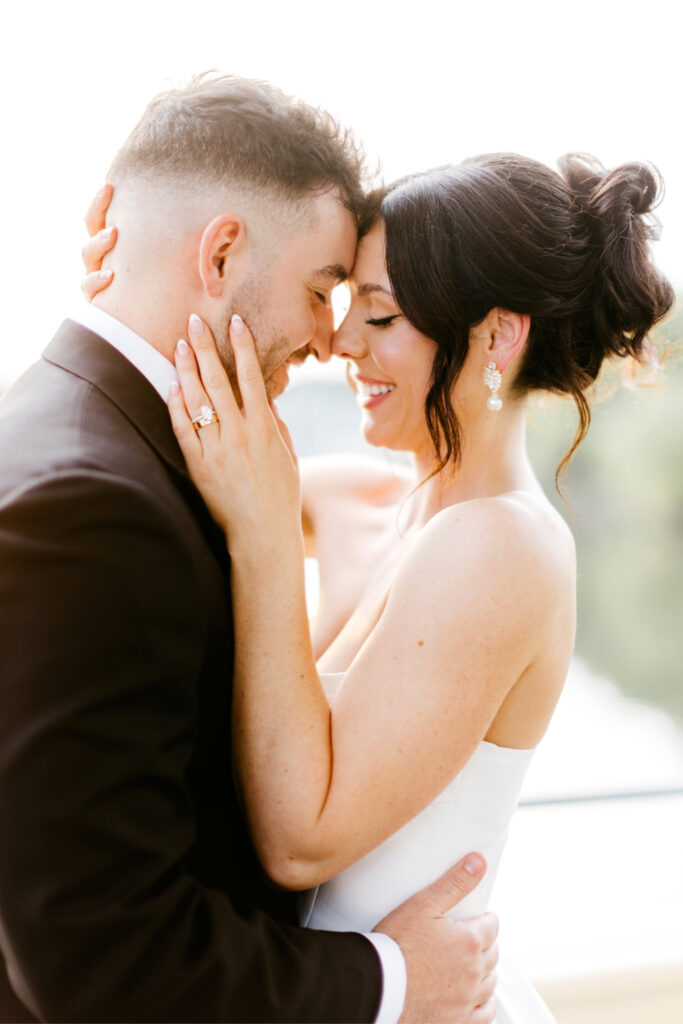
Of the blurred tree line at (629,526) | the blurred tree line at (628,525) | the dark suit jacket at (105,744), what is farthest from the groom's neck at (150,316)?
the blurred tree line at (629,526)

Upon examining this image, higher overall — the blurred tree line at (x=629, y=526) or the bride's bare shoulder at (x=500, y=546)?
the bride's bare shoulder at (x=500, y=546)

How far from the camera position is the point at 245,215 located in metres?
1.05

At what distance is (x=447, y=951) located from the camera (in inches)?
40.8

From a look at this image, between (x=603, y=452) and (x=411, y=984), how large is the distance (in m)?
1.35

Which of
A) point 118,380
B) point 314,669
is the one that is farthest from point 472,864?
point 118,380

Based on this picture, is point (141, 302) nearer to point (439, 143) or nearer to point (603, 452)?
point (439, 143)

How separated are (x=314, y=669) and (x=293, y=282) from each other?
48 centimetres

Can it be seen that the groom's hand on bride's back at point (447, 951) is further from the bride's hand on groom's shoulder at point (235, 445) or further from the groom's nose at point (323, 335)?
the groom's nose at point (323, 335)

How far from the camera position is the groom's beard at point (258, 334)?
3.43ft

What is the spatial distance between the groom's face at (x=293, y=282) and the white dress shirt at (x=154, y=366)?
0.31 feet

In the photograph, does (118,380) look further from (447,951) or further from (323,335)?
(447,951)

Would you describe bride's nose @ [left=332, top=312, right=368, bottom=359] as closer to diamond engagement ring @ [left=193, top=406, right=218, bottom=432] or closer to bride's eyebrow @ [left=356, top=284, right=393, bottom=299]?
bride's eyebrow @ [left=356, top=284, right=393, bottom=299]

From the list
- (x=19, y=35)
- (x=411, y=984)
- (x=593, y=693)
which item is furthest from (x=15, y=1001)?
(x=593, y=693)

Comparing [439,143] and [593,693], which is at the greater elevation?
[439,143]
